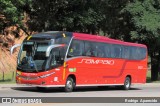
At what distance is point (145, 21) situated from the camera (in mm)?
41906

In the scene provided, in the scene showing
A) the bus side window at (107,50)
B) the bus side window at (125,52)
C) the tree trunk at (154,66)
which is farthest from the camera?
the tree trunk at (154,66)

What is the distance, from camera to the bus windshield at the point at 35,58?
25.5m

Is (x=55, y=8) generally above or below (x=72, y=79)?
above

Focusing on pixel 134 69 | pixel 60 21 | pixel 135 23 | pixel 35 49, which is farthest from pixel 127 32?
pixel 35 49

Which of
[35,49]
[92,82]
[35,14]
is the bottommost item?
[92,82]

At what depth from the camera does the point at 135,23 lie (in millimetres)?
42250

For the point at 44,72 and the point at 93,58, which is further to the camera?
the point at 93,58

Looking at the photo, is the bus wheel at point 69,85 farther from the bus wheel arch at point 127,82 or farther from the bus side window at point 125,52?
the bus wheel arch at point 127,82

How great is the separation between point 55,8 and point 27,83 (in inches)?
581

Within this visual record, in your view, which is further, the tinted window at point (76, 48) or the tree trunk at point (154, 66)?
the tree trunk at point (154, 66)

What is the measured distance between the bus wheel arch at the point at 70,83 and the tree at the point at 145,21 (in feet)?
50.3

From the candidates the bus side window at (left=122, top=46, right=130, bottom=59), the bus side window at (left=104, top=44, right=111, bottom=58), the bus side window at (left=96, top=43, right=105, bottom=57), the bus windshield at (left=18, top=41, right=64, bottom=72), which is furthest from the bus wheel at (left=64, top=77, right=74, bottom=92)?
the bus side window at (left=122, top=46, right=130, bottom=59)

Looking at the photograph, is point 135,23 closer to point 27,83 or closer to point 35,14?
point 35,14

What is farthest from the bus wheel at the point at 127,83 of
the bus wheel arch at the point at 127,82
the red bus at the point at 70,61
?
the red bus at the point at 70,61
